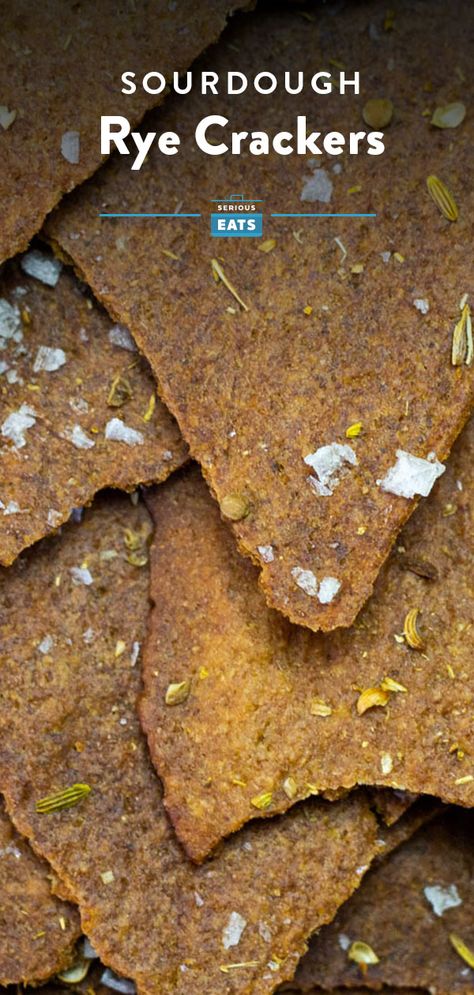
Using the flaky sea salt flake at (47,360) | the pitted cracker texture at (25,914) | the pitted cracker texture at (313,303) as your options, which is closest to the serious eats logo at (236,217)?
the pitted cracker texture at (313,303)

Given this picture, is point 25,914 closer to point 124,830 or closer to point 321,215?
point 124,830

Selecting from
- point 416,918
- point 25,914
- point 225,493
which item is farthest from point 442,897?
point 225,493

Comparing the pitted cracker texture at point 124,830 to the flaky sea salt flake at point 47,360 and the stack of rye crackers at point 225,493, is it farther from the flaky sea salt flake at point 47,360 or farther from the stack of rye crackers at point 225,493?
the flaky sea salt flake at point 47,360

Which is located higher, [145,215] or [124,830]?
[145,215]

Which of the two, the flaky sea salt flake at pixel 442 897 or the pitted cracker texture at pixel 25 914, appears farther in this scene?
the flaky sea salt flake at pixel 442 897

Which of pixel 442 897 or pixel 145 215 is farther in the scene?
pixel 442 897

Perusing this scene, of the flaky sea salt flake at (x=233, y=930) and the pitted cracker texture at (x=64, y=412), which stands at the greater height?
the pitted cracker texture at (x=64, y=412)
